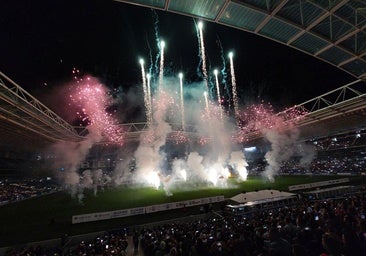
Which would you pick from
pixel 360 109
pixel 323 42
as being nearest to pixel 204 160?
pixel 360 109

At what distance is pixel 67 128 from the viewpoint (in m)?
36.0

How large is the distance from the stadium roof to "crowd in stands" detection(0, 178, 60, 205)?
39487 mm

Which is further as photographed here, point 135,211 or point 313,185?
point 313,185

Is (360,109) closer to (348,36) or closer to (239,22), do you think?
(348,36)

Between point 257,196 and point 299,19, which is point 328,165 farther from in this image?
point 299,19

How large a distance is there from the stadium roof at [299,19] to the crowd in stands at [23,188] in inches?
1555

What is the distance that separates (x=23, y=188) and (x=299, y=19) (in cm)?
5161

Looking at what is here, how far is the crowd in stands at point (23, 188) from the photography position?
129 ft

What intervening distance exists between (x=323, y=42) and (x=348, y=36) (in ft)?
3.87

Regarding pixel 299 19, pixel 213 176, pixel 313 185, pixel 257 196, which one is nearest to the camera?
pixel 299 19

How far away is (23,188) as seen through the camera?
153 ft

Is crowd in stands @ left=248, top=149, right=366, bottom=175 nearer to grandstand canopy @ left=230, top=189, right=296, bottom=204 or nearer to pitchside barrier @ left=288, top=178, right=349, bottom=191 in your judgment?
pitchside barrier @ left=288, top=178, right=349, bottom=191

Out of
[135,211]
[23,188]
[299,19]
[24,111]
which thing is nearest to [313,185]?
[135,211]

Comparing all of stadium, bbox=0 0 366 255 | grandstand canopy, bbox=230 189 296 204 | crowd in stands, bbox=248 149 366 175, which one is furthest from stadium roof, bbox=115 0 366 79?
crowd in stands, bbox=248 149 366 175
